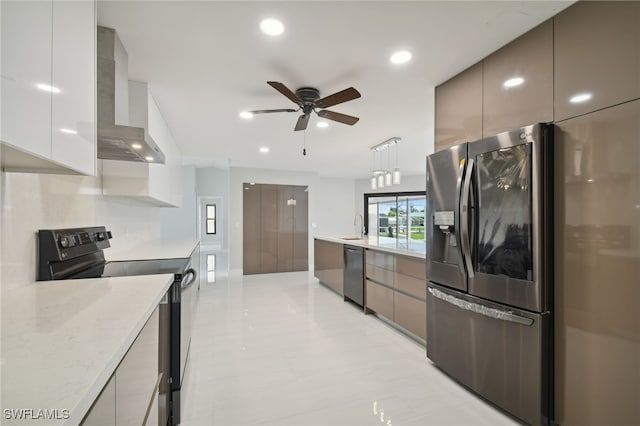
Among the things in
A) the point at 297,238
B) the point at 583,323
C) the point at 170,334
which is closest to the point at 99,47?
the point at 170,334

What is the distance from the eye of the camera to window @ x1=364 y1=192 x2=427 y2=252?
26.9 ft

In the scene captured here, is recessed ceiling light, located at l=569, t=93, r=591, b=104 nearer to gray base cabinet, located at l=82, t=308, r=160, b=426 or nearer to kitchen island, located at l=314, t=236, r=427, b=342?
kitchen island, located at l=314, t=236, r=427, b=342

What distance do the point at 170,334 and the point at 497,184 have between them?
7.30 feet

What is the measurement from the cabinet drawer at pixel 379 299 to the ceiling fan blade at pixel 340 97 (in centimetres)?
210

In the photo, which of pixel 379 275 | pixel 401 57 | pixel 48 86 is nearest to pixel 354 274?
pixel 379 275

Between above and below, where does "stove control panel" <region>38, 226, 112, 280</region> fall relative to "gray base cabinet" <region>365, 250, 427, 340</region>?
above

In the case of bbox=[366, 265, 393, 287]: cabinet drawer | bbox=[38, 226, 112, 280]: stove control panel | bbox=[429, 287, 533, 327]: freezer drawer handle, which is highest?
bbox=[38, 226, 112, 280]: stove control panel

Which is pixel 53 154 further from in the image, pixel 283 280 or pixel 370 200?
pixel 370 200

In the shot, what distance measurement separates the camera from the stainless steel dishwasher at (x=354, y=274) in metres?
3.89

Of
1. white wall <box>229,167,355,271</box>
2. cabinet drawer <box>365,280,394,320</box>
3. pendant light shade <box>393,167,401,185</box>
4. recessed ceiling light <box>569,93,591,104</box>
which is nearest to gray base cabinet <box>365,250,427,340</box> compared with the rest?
cabinet drawer <box>365,280,394,320</box>

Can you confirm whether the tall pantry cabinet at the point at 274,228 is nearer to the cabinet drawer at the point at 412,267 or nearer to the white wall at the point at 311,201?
the white wall at the point at 311,201

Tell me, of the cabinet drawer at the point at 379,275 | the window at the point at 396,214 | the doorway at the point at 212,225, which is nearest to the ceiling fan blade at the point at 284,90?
the cabinet drawer at the point at 379,275

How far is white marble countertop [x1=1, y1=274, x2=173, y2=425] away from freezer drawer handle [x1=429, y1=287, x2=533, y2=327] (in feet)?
6.37

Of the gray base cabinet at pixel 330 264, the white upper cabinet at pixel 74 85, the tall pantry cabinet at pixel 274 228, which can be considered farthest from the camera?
the tall pantry cabinet at pixel 274 228
